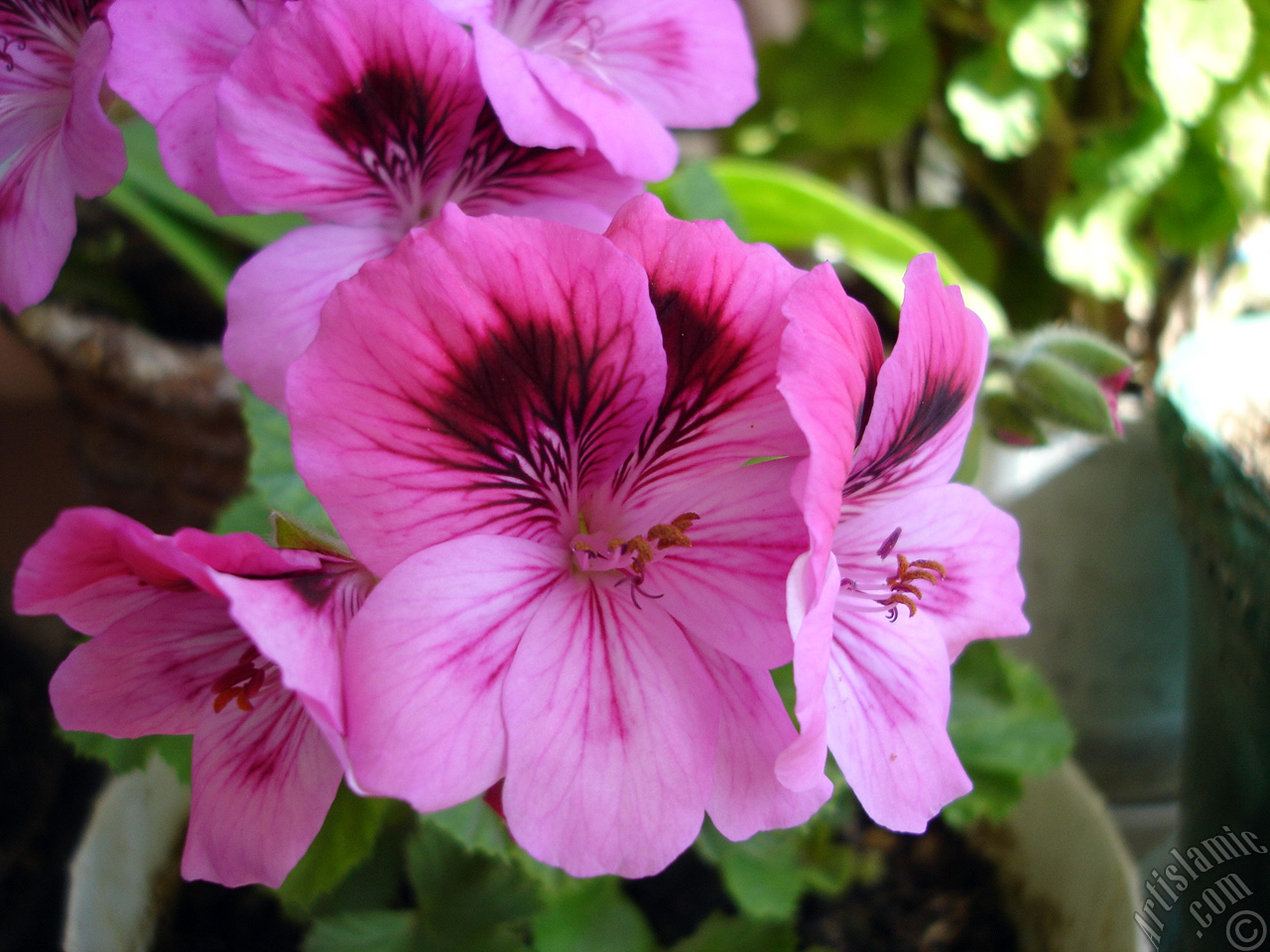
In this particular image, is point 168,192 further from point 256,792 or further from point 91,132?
point 256,792

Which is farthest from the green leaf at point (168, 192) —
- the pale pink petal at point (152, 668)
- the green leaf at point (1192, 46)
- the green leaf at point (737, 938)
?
the green leaf at point (1192, 46)

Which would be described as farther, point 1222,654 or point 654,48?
point 1222,654

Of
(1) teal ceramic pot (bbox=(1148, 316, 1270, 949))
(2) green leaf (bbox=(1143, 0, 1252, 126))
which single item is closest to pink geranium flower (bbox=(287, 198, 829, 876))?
(1) teal ceramic pot (bbox=(1148, 316, 1270, 949))

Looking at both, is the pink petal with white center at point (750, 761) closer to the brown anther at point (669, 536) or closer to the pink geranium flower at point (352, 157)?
the brown anther at point (669, 536)

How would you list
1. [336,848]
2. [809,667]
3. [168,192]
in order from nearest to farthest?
[809,667] < [336,848] < [168,192]

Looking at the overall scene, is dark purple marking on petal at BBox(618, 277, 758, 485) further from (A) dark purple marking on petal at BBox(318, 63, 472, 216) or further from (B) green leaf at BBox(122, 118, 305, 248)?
(B) green leaf at BBox(122, 118, 305, 248)

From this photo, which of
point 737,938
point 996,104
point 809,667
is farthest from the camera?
point 996,104

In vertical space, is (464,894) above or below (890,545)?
below

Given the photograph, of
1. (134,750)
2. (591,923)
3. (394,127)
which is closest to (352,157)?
(394,127)
